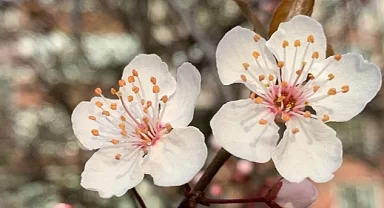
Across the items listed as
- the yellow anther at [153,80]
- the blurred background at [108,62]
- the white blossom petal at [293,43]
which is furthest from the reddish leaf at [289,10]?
the blurred background at [108,62]

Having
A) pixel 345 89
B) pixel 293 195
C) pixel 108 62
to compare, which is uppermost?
pixel 345 89

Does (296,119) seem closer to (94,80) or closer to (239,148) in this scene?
(239,148)

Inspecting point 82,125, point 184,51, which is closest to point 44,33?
point 184,51

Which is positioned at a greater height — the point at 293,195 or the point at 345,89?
the point at 345,89

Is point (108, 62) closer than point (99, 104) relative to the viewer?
No

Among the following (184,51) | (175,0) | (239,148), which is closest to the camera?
(239,148)

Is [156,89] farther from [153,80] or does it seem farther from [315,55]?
[315,55]

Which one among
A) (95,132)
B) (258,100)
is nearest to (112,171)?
(95,132)
